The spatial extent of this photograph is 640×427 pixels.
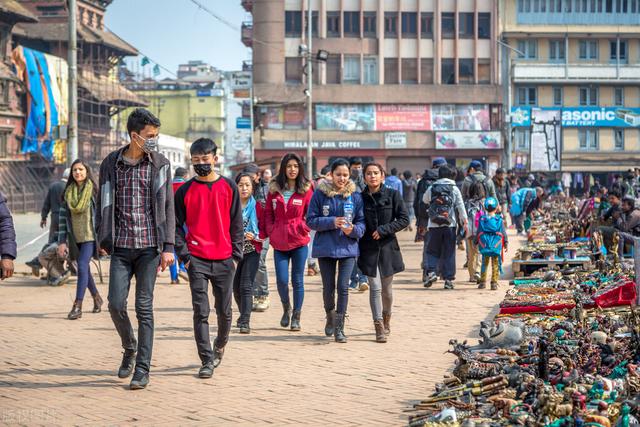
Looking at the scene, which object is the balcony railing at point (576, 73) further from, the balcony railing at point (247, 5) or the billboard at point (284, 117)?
the balcony railing at point (247, 5)

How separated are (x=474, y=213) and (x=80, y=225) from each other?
257 inches

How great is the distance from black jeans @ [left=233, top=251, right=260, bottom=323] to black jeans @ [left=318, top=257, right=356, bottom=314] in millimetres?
856

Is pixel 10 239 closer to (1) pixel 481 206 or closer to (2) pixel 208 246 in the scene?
(2) pixel 208 246

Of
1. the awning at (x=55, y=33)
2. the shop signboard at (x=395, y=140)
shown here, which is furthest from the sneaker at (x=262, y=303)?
the shop signboard at (x=395, y=140)

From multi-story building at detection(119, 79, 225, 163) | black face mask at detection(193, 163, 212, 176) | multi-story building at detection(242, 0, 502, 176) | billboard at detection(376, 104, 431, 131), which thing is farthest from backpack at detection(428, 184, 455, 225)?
multi-story building at detection(119, 79, 225, 163)

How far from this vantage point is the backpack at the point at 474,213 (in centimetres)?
1623

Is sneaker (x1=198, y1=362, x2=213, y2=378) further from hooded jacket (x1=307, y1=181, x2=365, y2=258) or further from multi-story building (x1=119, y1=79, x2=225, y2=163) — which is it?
multi-story building (x1=119, y1=79, x2=225, y2=163)

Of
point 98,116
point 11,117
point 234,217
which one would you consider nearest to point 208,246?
point 234,217

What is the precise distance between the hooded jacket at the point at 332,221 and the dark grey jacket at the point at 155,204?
2.57m

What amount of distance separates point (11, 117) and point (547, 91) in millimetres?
35385

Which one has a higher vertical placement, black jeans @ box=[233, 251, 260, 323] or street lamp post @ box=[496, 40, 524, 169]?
street lamp post @ box=[496, 40, 524, 169]

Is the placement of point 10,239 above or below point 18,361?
above

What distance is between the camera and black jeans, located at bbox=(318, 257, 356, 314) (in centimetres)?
1080

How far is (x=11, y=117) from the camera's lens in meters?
57.0
